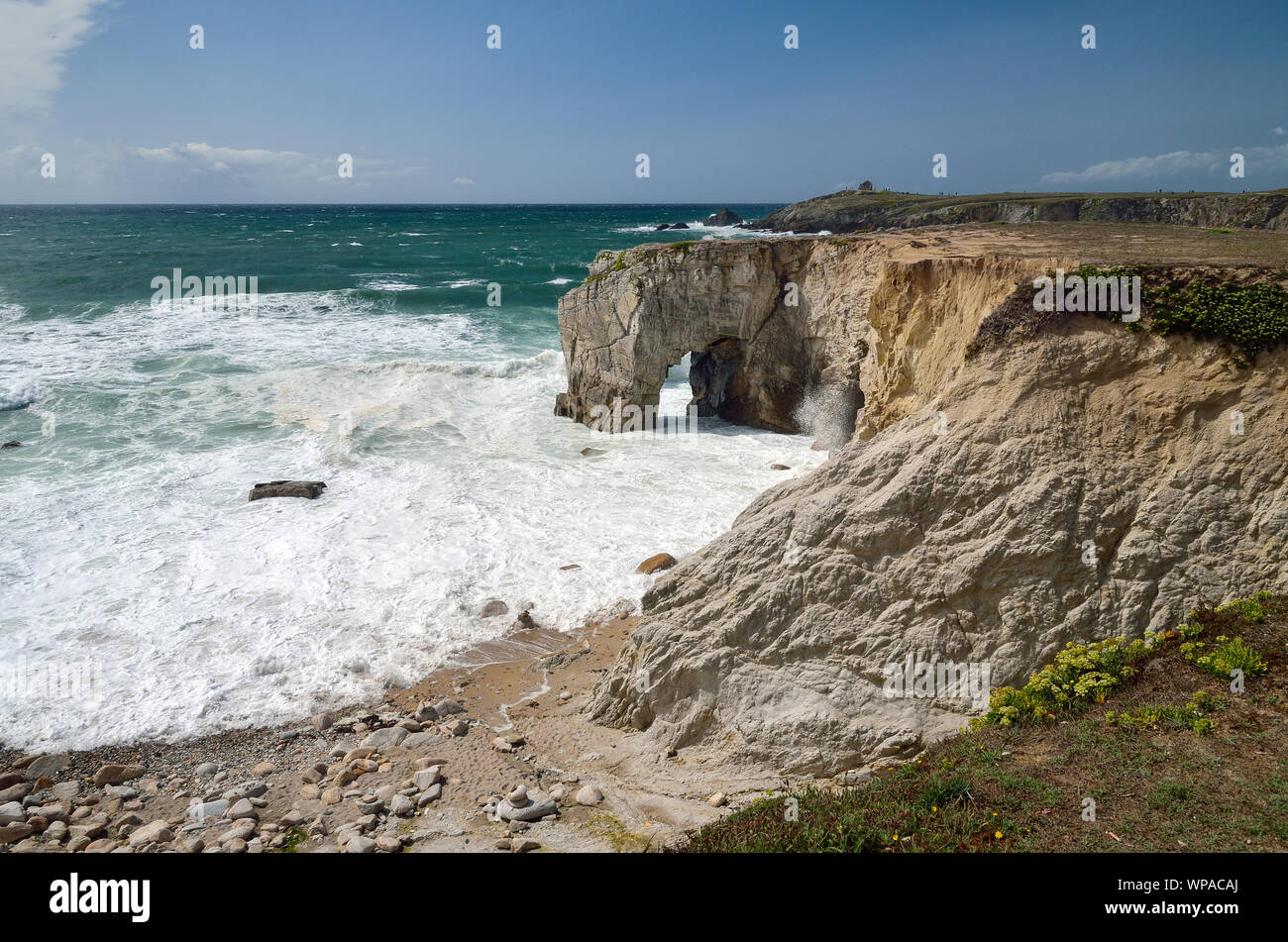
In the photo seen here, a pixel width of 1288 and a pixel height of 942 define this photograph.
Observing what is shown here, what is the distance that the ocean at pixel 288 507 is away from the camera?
12.4 meters

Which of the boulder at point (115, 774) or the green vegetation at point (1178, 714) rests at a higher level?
the green vegetation at point (1178, 714)

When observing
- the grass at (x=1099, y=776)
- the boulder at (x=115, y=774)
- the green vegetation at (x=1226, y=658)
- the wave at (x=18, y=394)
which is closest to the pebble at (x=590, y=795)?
the grass at (x=1099, y=776)

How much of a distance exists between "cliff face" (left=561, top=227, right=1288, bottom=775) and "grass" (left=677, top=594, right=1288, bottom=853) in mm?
438

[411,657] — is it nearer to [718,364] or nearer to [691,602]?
[691,602]

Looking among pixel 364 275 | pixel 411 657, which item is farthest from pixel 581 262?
pixel 411 657

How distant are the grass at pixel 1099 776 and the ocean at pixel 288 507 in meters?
7.79

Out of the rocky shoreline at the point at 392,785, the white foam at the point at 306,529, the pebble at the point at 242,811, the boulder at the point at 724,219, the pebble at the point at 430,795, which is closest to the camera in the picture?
the rocky shoreline at the point at 392,785

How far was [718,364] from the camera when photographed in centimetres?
2659

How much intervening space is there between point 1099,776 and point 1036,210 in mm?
68082

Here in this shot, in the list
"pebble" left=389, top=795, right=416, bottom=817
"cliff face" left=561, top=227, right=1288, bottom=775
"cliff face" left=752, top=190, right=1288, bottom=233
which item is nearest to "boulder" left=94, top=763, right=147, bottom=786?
"pebble" left=389, top=795, right=416, bottom=817

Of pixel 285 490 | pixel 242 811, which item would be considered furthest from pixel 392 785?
pixel 285 490

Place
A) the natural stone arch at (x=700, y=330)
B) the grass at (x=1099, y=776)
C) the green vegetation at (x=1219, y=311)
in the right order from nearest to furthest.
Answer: the grass at (x=1099, y=776), the green vegetation at (x=1219, y=311), the natural stone arch at (x=700, y=330)

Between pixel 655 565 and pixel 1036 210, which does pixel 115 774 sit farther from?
pixel 1036 210

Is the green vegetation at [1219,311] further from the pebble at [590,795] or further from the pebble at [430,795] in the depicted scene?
the pebble at [430,795]
